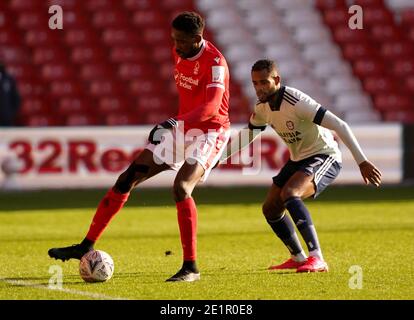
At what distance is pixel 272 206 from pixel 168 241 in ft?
7.54

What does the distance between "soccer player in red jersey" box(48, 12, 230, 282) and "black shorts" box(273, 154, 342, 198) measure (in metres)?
0.60

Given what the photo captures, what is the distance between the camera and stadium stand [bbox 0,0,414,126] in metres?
20.0

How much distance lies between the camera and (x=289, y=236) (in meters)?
8.81

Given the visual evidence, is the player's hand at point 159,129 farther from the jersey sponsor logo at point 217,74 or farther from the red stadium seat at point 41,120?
the red stadium seat at point 41,120

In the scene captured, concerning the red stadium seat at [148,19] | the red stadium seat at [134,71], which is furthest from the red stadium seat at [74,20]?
the red stadium seat at [134,71]

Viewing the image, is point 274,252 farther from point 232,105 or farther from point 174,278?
point 232,105

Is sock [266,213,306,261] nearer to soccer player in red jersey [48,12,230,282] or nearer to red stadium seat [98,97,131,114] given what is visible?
soccer player in red jersey [48,12,230,282]

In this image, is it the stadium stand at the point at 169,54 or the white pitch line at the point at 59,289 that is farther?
the stadium stand at the point at 169,54

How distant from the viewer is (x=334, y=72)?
20828mm

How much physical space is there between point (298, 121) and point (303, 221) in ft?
2.49

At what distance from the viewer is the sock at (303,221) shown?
8453 mm

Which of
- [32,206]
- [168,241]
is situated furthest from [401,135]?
[168,241]

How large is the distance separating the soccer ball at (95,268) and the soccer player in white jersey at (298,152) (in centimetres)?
136

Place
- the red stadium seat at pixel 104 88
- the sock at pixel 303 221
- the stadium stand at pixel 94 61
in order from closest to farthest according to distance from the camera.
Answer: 1. the sock at pixel 303 221
2. the stadium stand at pixel 94 61
3. the red stadium seat at pixel 104 88
